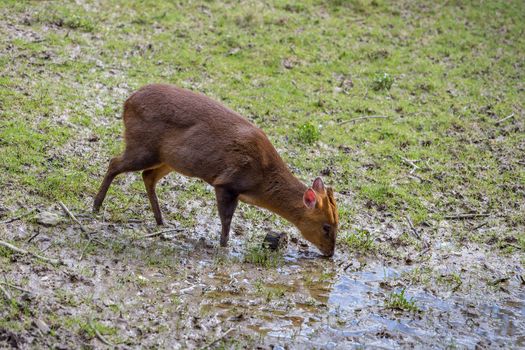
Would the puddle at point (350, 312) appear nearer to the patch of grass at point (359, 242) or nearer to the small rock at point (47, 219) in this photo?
the patch of grass at point (359, 242)

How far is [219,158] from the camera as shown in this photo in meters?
8.09

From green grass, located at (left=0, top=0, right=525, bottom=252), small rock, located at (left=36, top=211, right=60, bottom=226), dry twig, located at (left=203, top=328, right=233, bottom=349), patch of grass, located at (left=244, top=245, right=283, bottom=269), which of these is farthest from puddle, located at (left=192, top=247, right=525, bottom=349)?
small rock, located at (left=36, top=211, right=60, bottom=226)

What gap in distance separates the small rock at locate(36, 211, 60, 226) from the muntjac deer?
0.67 m

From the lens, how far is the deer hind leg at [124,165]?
26.9ft

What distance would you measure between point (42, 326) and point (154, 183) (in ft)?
10.3

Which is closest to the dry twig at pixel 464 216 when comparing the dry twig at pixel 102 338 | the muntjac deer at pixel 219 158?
the muntjac deer at pixel 219 158

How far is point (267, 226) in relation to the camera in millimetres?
9031

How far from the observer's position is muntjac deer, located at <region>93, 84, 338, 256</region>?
8.10 metres

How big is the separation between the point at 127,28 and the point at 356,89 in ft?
13.3

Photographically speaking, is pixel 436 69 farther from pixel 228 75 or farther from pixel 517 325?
pixel 517 325

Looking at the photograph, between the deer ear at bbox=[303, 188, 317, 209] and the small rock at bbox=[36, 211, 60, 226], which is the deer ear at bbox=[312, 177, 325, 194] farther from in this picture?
the small rock at bbox=[36, 211, 60, 226]

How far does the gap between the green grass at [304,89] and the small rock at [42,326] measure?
8.39 feet

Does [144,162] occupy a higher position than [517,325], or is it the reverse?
[144,162]

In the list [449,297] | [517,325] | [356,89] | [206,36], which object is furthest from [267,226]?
[206,36]
